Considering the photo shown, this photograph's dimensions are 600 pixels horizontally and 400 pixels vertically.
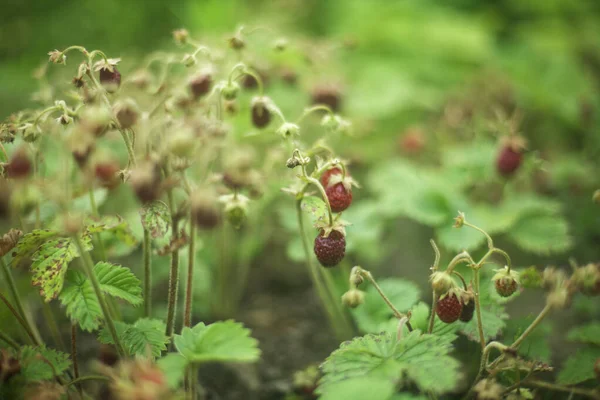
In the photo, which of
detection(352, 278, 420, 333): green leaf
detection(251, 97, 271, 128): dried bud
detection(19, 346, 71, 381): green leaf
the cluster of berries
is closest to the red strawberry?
the cluster of berries

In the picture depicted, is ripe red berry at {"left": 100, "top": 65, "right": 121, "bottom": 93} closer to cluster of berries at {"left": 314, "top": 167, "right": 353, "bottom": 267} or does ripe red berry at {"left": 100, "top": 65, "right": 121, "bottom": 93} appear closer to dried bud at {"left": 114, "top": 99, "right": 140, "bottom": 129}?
dried bud at {"left": 114, "top": 99, "right": 140, "bottom": 129}

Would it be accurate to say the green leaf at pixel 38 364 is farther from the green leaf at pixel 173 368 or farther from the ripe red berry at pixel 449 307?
the ripe red berry at pixel 449 307

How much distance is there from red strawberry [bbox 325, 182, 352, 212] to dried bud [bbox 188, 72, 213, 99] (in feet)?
1.13

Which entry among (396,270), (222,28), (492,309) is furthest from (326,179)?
(222,28)

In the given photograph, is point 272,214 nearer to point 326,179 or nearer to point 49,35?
point 326,179

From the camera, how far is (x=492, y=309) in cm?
113

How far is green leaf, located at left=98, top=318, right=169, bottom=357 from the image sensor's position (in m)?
0.96

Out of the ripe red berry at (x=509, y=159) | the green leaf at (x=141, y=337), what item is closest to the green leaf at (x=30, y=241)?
the green leaf at (x=141, y=337)

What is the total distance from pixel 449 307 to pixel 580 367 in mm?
452

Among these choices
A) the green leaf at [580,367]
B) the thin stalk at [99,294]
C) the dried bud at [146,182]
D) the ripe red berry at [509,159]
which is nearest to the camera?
the dried bud at [146,182]

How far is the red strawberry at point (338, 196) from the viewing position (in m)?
1.01

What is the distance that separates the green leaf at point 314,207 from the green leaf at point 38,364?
56cm

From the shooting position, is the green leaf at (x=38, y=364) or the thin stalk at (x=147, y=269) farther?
the thin stalk at (x=147, y=269)

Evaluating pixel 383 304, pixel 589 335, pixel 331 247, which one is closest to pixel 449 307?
pixel 331 247
